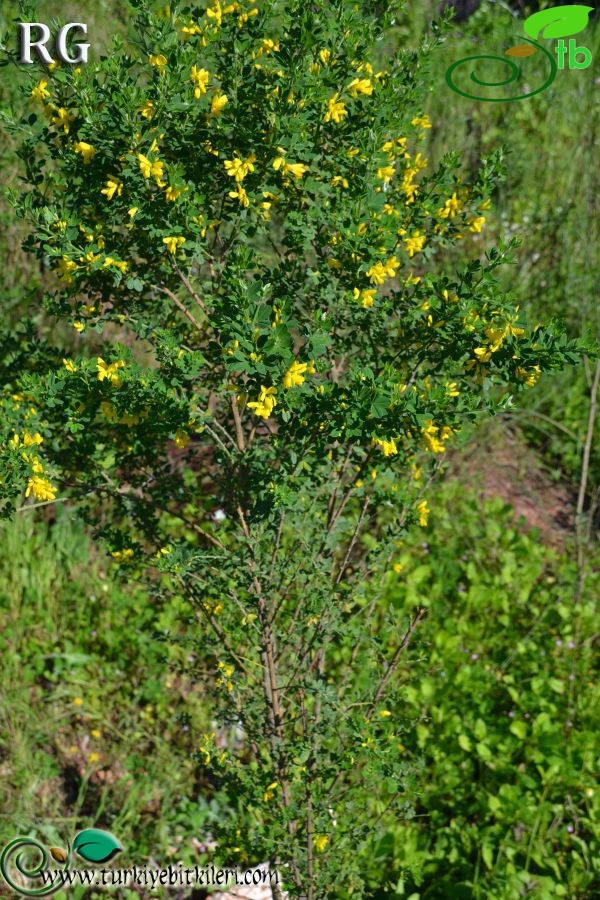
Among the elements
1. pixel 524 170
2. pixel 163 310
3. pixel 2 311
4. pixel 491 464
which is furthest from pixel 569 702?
pixel 524 170

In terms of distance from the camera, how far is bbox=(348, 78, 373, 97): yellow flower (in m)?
1.80

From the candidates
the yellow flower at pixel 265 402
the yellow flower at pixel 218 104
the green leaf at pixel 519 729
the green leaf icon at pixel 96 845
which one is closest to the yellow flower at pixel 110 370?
the yellow flower at pixel 265 402

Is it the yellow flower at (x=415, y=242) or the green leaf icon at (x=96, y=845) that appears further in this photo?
the green leaf icon at (x=96, y=845)

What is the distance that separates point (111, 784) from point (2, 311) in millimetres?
2150

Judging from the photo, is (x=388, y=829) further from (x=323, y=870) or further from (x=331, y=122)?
(x=331, y=122)

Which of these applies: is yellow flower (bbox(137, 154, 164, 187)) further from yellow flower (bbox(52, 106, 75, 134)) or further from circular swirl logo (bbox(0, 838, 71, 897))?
circular swirl logo (bbox(0, 838, 71, 897))

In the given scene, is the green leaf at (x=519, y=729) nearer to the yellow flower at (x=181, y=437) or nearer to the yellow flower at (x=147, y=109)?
the yellow flower at (x=181, y=437)

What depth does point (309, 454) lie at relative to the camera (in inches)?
77.5

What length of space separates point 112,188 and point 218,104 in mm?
278

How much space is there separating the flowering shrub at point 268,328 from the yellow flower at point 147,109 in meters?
0.01

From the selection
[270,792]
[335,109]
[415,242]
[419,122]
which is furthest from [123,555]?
[419,122]

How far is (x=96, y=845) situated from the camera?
2768mm

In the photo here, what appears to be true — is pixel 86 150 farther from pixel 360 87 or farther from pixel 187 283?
pixel 360 87

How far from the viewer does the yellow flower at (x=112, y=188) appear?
5.45 ft
